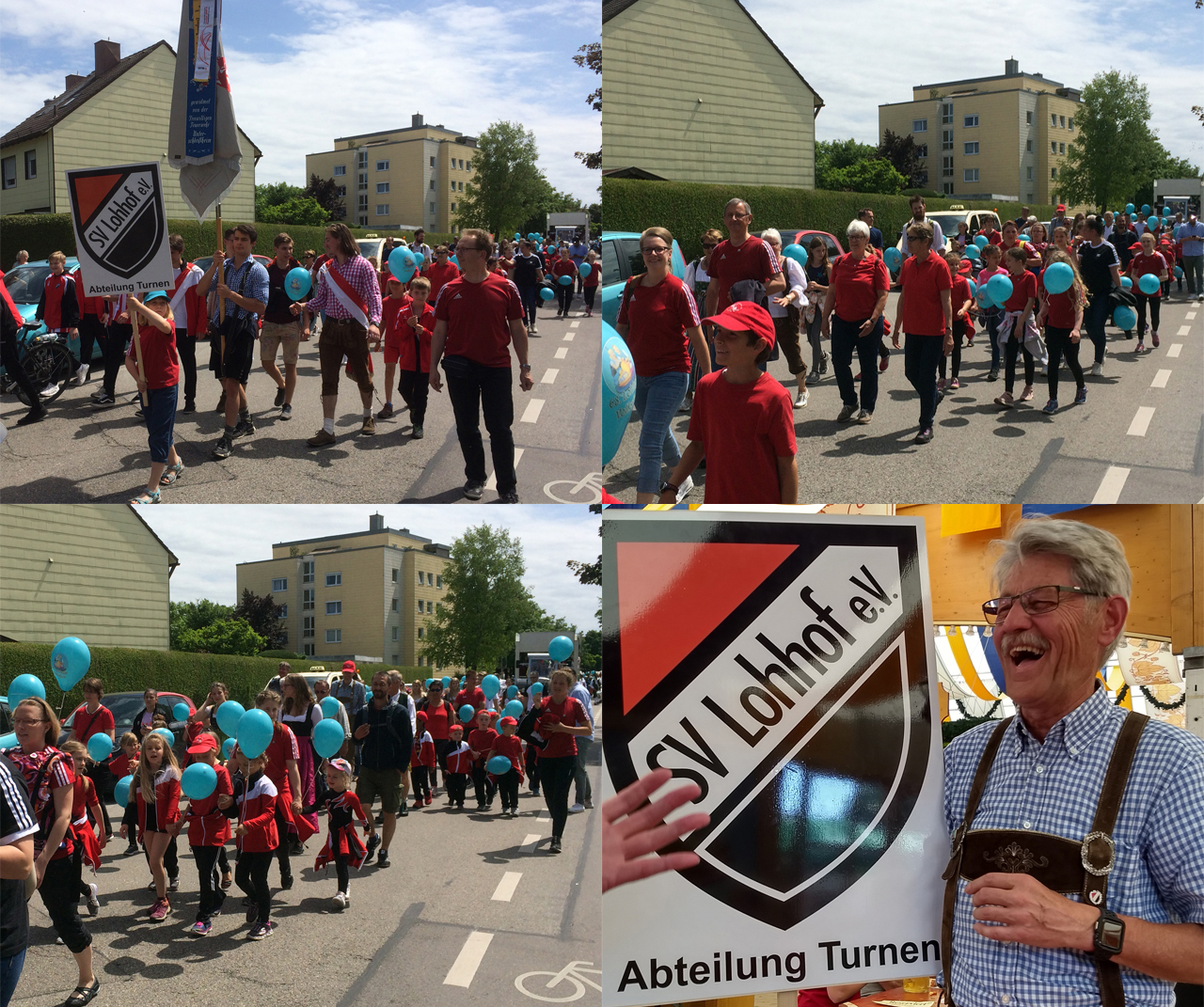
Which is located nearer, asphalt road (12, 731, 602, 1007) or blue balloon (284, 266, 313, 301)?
asphalt road (12, 731, 602, 1007)

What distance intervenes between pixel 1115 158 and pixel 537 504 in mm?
5431

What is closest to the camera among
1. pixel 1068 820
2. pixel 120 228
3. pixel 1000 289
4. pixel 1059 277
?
pixel 1068 820

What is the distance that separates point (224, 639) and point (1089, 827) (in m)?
4.82

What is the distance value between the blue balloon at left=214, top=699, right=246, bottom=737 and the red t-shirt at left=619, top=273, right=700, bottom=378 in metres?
3.12

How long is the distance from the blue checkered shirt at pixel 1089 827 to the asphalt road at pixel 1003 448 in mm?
4128

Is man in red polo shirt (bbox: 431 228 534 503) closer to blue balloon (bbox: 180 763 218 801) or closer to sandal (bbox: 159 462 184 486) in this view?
sandal (bbox: 159 462 184 486)

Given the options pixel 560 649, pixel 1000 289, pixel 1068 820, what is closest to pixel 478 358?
pixel 560 649

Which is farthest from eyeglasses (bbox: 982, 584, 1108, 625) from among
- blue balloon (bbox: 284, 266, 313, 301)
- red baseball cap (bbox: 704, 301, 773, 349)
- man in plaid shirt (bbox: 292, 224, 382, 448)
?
blue balloon (bbox: 284, 266, 313, 301)

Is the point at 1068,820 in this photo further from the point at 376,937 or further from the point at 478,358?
the point at 478,358

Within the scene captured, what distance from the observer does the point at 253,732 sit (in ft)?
18.0

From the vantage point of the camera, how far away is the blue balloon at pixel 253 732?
548cm

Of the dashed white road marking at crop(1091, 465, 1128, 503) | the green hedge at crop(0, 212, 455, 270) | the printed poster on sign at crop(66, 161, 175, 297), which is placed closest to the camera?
the printed poster on sign at crop(66, 161, 175, 297)

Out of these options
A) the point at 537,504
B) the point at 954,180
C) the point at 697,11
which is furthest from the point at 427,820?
the point at 954,180

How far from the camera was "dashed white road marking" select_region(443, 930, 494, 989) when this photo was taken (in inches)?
203
